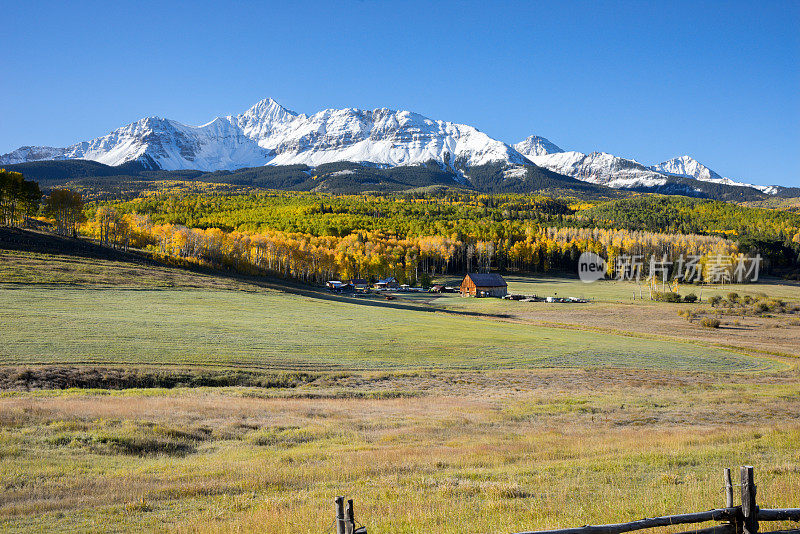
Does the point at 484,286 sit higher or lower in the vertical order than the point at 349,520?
lower

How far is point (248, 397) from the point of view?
94.3ft

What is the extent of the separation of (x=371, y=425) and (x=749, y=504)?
16498 millimetres

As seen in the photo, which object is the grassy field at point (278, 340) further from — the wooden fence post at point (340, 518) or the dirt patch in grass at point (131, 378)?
the wooden fence post at point (340, 518)

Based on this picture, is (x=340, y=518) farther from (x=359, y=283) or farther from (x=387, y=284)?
(x=387, y=284)

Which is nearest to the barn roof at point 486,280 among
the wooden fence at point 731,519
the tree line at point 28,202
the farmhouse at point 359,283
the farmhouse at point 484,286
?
the farmhouse at point 484,286

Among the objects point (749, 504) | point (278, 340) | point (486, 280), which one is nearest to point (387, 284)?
point (486, 280)

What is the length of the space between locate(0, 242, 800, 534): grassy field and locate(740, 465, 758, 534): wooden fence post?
5.12 ft

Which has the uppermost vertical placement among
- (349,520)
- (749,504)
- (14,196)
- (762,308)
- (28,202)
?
(14,196)

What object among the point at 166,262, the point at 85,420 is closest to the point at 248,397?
the point at 85,420

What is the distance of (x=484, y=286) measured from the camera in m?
129

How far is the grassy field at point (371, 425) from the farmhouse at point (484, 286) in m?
65.2

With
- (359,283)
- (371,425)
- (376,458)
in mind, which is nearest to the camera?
(376,458)

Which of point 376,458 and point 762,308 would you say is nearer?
point 376,458

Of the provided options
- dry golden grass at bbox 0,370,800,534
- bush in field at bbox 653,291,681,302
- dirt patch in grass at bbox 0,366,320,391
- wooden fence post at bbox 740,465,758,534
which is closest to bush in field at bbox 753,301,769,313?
bush in field at bbox 653,291,681,302
